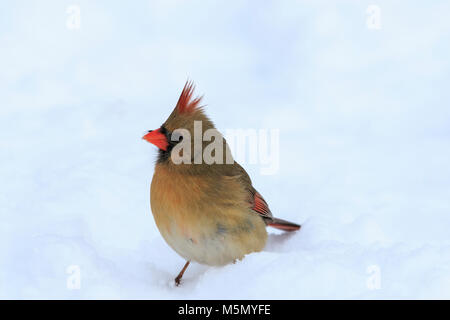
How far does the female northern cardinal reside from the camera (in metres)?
2.62

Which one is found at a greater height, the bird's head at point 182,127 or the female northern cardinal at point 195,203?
the bird's head at point 182,127

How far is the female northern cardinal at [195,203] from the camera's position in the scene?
262 cm

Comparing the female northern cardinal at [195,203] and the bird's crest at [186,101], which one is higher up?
the bird's crest at [186,101]

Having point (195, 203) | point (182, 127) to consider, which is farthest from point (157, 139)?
point (195, 203)

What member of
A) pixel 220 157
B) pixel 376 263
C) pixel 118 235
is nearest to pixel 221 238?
pixel 220 157

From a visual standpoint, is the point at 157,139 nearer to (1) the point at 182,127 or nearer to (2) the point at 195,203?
(1) the point at 182,127

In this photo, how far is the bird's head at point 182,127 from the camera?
269 cm

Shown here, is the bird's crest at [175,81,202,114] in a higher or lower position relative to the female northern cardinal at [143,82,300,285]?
higher

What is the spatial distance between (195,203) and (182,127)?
35 centimetres

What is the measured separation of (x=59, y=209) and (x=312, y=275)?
5.60 ft

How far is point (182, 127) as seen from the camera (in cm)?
269

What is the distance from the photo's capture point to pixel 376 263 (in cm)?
262

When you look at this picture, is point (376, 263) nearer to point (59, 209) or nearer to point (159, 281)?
point (159, 281)

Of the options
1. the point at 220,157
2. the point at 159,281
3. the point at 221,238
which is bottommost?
the point at 159,281
